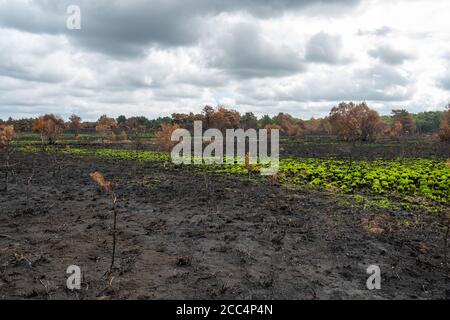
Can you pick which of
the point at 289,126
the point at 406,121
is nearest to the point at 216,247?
the point at 289,126

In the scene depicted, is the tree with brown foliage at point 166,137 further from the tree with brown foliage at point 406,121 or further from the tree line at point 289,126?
the tree with brown foliage at point 406,121

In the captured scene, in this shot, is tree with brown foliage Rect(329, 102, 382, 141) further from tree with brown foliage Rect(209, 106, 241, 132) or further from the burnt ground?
the burnt ground

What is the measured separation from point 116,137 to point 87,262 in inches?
2277

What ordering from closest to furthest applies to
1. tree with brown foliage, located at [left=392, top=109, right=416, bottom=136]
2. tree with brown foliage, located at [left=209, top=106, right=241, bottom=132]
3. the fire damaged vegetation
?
the fire damaged vegetation < tree with brown foliage, located at [left=209, top=106, right=241, bottom=132] < tree with brown foliage, located at [left=392, top=109, right=416, bottom=136]

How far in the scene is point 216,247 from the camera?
10.3 meters

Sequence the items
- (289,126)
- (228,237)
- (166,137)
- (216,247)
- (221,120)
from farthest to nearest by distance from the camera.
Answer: (289,126)
(221,120)
(166,137)
(228,237)
(216,247)

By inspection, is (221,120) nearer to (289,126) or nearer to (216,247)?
(289,126)

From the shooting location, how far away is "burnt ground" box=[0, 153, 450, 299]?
7.86 m

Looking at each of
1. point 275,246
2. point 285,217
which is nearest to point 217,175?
point 285,217

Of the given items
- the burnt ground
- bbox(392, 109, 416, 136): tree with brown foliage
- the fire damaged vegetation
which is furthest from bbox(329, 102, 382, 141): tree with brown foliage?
the burnt ground

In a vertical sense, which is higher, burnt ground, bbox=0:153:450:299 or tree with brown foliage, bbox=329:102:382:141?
tree with brown foliage, bbox=329:102:382:141
